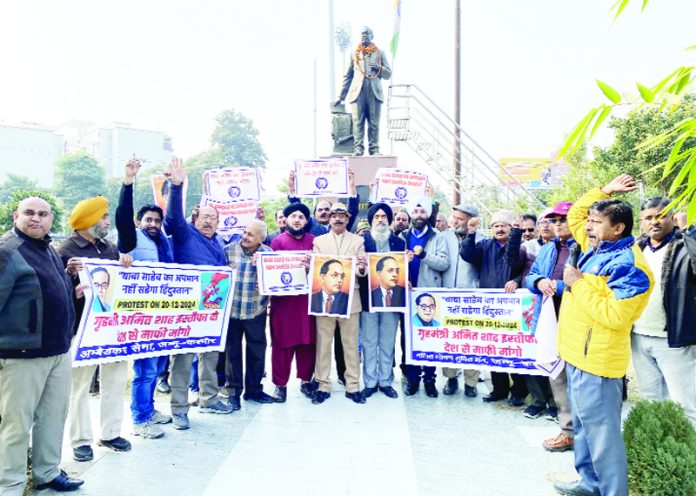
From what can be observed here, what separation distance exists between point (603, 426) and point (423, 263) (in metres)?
2.81

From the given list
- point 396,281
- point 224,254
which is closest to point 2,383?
point 224,254

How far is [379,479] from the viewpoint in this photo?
12.0 ft

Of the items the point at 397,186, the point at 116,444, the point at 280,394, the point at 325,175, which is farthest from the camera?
the point at 397,186

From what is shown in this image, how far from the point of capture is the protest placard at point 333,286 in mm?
5227

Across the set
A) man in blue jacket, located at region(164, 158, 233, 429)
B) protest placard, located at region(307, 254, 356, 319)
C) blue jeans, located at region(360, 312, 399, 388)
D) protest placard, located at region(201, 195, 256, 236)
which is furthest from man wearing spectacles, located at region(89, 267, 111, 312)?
protest placard, located at region(201, 195, 256, 236)

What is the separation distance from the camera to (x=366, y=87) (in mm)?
9281

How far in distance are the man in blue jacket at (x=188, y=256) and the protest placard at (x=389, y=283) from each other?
1.51 metres

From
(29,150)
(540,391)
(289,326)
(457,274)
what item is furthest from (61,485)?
(29,150)

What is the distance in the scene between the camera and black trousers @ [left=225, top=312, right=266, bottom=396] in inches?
204

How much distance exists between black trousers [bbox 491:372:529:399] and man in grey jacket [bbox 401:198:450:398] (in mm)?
644

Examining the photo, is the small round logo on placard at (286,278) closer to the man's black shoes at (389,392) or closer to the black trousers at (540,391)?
the man's black shoes at (389,392)

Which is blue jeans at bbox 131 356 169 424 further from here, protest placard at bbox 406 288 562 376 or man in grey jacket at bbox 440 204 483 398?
man in grey jacket at bbox 440 204 483 398

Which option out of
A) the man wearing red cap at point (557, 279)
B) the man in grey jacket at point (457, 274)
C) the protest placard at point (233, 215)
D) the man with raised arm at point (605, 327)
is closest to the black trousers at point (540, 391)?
the man wearing red cap at point (557, 279)

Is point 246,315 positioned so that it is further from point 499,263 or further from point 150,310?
point 499,263
